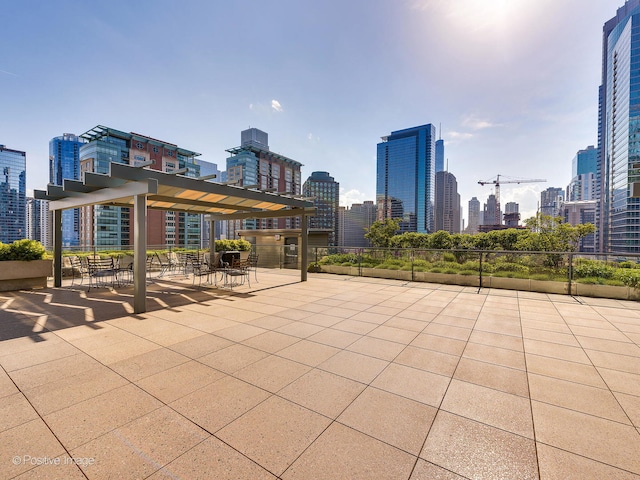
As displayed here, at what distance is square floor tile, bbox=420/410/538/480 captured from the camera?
1748mm

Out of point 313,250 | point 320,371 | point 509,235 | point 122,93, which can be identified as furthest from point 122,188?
point 509,235

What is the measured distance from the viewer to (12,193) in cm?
9031

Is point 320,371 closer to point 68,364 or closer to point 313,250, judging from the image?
point 68,364

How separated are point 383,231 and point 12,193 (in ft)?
404

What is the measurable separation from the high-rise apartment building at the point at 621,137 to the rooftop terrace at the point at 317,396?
302 ft

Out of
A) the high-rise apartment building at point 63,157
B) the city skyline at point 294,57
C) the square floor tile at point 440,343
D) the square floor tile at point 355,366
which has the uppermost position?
the high-rise apartment building at point 63,157

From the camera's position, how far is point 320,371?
3.10 metres

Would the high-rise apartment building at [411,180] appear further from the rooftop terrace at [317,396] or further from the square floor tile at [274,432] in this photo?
the square floor tile at [274,432]

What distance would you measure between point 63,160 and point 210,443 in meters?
186

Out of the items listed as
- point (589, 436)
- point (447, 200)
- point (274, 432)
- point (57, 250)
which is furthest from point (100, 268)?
point (447, 200)

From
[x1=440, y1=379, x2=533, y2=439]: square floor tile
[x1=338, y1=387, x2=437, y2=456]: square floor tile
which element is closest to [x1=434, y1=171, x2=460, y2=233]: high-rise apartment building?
[x1=440, y1=379, x2=533, y2=439]: square floor tile

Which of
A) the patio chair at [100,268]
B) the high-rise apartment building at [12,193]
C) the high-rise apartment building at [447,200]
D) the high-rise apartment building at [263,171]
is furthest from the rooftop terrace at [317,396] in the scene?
the high-rise apartment building at [447,200]

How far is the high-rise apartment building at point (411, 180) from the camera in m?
125

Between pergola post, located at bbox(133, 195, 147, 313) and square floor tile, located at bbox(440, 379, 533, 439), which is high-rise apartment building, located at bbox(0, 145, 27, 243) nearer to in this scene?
pergola post, located at bbox(133, 195, 147, 313)
